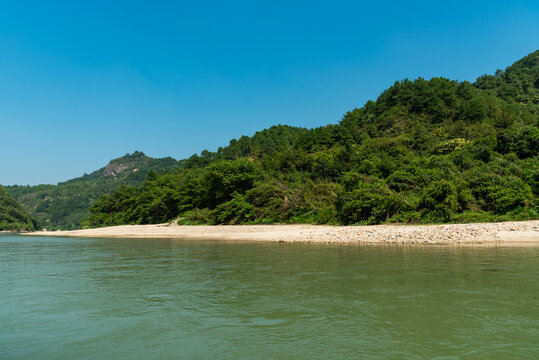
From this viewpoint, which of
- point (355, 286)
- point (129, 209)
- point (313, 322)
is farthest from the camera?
point (129, 209)

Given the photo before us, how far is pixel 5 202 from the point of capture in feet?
377

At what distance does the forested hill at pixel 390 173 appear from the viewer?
87.1 feet

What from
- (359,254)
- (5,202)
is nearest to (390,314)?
(359,254)

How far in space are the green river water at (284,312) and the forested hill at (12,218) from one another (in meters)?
114

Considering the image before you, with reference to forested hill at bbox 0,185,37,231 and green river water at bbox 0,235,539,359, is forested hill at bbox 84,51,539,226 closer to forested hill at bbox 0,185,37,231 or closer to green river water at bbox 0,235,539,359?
green river water at bbox 0,235,539,359

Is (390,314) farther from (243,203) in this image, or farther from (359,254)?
(243,203)

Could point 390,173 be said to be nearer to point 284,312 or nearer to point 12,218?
point 284,312

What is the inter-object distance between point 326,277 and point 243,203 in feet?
105

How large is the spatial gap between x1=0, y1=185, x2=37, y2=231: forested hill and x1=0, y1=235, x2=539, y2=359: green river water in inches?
4477

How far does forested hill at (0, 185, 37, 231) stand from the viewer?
10275 cm

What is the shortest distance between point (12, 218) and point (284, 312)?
13186 cm

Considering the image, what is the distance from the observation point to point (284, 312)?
24.3 feet

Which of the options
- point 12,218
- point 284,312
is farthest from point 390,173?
point 12,218

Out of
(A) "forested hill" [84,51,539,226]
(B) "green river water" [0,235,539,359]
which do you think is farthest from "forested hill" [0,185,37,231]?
(B) "green river water" [0,235,539,359]
